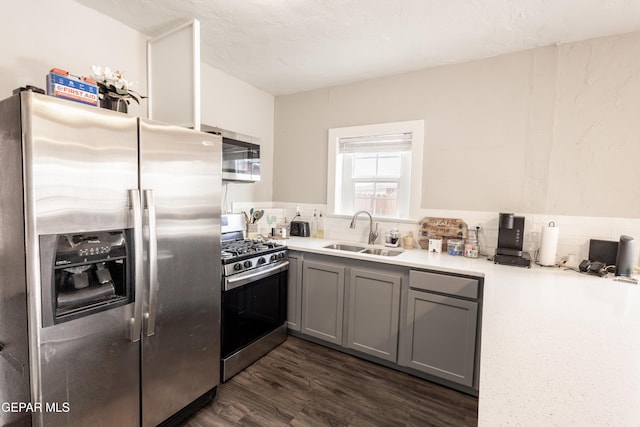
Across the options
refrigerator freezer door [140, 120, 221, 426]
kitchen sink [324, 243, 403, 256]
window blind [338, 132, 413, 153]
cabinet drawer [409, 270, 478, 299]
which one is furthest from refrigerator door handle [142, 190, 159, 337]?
window blind [338, 132, 413, 153]

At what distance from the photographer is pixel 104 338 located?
53.6 inches

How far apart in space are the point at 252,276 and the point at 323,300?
0.73 metres

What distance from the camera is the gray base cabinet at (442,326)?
201cm

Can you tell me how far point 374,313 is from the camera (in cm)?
239

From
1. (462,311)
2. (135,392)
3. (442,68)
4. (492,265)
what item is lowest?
(135,392)

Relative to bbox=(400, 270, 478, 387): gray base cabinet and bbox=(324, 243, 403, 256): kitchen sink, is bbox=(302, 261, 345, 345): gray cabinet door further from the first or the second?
bbox=(400, 270, 478, 387): gray base cabinet

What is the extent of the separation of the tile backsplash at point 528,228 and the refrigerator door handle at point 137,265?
1.59 metres

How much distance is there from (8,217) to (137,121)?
2.18 feet

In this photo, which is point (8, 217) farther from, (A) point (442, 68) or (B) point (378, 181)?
(A) point (442, 68)

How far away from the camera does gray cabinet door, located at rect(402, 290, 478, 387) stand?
2.01m


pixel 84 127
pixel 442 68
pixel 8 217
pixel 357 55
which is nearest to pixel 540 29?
pixel 442 68

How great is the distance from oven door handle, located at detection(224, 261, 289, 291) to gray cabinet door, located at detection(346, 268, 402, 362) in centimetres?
65

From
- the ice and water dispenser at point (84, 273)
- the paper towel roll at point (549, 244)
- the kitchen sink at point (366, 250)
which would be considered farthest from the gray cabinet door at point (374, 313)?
the ice and water dispenser at point (84, 273)

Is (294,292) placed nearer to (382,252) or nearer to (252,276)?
(252,276)
